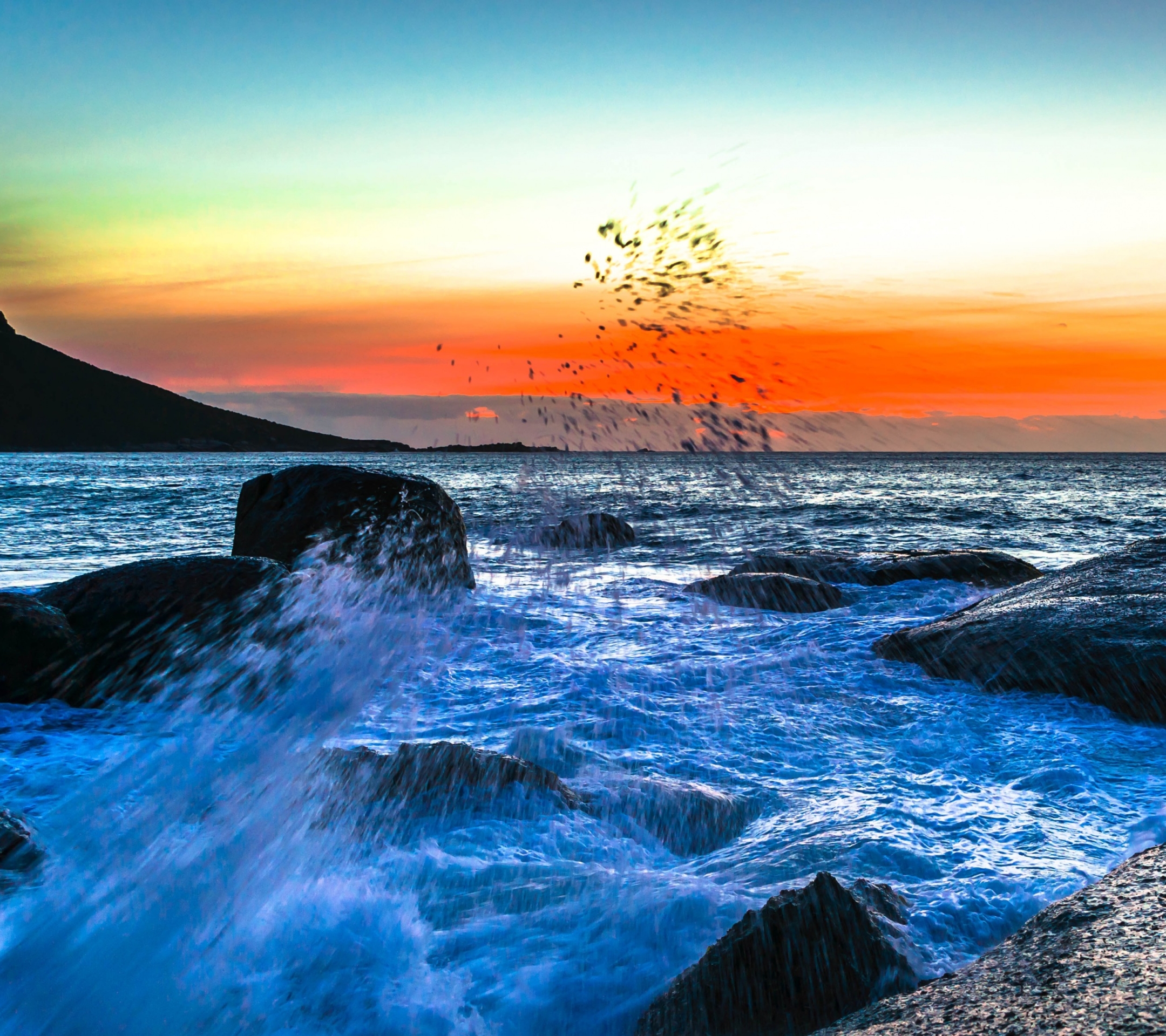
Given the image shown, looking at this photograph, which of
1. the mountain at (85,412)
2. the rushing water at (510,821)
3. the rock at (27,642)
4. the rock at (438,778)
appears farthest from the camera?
the mountain at (85,412)

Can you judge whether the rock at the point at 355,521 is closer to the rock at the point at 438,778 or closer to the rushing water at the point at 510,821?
the rushing water at the point at 510,821

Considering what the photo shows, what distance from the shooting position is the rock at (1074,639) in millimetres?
5820

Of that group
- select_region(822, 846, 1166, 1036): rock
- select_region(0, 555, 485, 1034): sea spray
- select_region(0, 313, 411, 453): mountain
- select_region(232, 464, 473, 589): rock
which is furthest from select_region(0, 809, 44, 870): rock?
select_region(0, 313, 411, 453): mountain

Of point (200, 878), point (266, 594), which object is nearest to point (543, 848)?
point (200, 878)

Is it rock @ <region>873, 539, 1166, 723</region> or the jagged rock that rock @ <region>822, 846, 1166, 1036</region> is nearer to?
rock @ <region>873, 539, 1166, 723</region>

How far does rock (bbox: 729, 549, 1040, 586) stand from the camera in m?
11.3

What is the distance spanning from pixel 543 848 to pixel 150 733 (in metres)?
3.54

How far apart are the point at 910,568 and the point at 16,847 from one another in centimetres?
1110

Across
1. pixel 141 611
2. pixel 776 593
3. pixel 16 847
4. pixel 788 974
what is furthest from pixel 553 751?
pixel 776 593

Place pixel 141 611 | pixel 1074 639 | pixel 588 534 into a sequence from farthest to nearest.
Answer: pixel 588 534 → pixel 141 611 → pixel 1074 639

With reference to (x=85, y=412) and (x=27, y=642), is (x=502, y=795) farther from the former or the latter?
(x=85, y=412)

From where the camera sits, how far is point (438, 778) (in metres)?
4.40

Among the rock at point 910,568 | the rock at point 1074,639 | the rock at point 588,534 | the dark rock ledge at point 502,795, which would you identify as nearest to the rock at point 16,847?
the dark rock ledge at point 502,795

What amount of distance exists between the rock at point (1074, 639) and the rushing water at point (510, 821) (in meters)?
0.25
